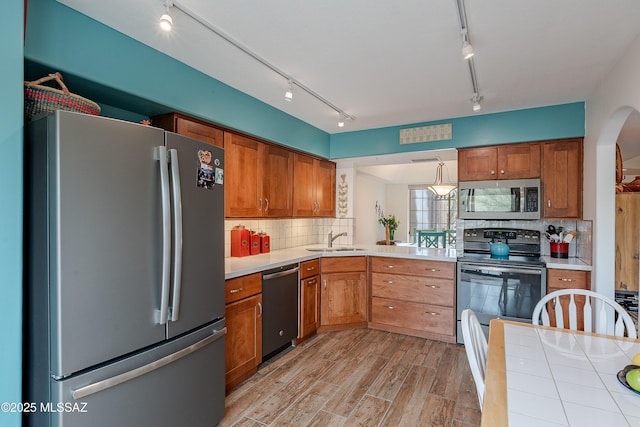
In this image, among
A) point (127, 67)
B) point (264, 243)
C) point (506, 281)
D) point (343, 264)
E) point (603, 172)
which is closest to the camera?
point (127, 67)

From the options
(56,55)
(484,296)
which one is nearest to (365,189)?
(484,296)

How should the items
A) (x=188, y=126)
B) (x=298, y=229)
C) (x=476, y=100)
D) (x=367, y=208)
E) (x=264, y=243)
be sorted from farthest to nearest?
(x=367, y=208), (x=298, y=229), (x=264, y=243), (x=476, y=100), (x=188, y=126)

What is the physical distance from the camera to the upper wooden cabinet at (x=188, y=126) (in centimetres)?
248

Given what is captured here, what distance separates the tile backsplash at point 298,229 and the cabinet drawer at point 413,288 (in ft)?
3.27

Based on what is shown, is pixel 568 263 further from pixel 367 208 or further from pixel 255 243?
pixel 367 208

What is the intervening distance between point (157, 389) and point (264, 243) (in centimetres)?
207

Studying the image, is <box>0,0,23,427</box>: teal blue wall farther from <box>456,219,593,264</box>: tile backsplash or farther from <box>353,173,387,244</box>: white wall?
<box>353,173,387,244</box>: white wall

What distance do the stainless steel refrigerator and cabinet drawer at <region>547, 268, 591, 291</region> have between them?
124 inches

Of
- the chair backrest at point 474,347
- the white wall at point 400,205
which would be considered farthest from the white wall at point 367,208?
the chair backrest at point 474,347

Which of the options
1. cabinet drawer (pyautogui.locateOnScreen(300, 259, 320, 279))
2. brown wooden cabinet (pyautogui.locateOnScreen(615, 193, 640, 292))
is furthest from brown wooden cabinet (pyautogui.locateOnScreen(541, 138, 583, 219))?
cabinet drawer (pyautogui.locateOnScreen(300, 259, 320, 279))

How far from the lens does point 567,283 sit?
10.0ft

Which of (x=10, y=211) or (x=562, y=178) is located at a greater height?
(x=562, y=178)

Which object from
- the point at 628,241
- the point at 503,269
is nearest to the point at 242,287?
the point at 503,269

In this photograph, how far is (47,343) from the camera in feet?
4.37
